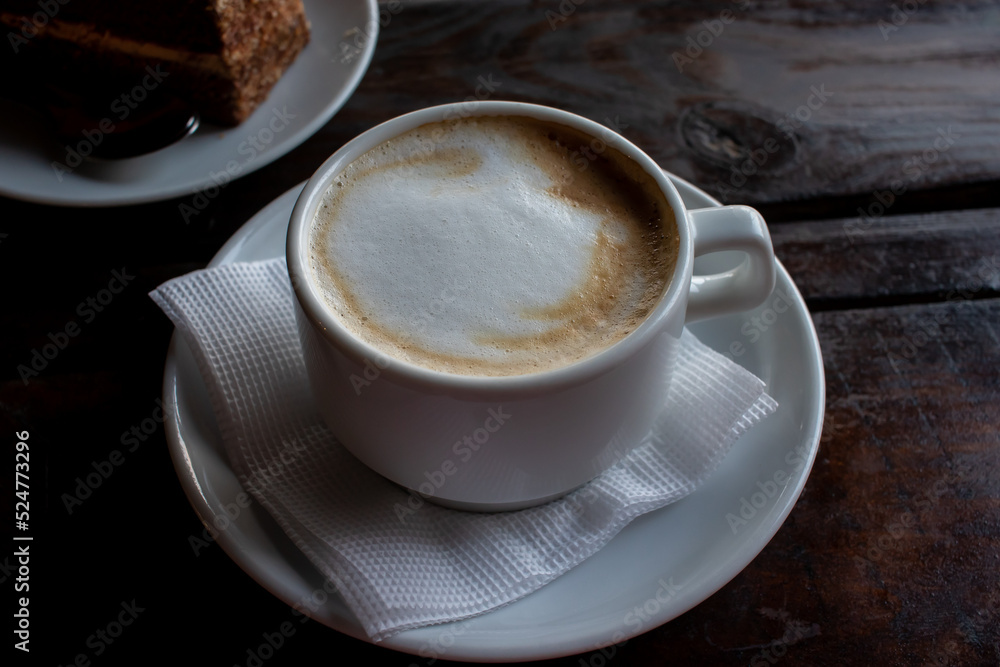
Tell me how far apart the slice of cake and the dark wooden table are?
0.12 meters

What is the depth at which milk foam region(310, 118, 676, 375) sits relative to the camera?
63 centimetres

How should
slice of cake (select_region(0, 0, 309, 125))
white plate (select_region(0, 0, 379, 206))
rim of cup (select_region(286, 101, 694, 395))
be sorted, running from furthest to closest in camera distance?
1. slice of cake (select_region(0, 0, 309, 125))
2. white plate (select_region(0, 0, 379, 206))
3. rim of cup (select_region(286, 101, 694, 395))

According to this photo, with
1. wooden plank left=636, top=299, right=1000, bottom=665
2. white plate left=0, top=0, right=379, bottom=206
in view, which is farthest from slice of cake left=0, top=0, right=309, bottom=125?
wooden plank left=636, top=299, right=1000, bottom=665

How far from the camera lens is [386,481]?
0.71 metres

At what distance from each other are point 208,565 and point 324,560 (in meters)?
0.17

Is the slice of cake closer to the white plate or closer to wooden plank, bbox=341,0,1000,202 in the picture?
the white plate

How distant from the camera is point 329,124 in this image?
3.75 feet

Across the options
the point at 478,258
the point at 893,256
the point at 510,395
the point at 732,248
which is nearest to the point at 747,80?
the point at 893,256

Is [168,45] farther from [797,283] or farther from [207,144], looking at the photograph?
[797,283]

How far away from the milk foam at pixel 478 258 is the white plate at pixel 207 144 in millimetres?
326

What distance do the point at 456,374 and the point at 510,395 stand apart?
0.05 m

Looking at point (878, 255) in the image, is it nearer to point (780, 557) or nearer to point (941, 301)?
point (941, 301)

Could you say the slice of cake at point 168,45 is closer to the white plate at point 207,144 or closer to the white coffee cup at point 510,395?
the white plate at point 207,144

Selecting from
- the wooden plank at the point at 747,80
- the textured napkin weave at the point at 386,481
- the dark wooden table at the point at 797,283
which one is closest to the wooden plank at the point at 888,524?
the dark wooden table at the point at 797,283
